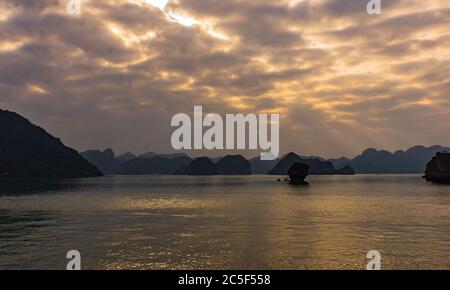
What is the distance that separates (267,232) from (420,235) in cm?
2422

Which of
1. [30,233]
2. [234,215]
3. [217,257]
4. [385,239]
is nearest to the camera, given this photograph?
[217,257]

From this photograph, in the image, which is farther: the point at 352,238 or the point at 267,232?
the point at 267,232

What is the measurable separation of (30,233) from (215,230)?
99.2 feet

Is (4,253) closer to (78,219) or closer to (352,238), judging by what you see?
(78,219)

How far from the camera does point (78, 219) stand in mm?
77875
